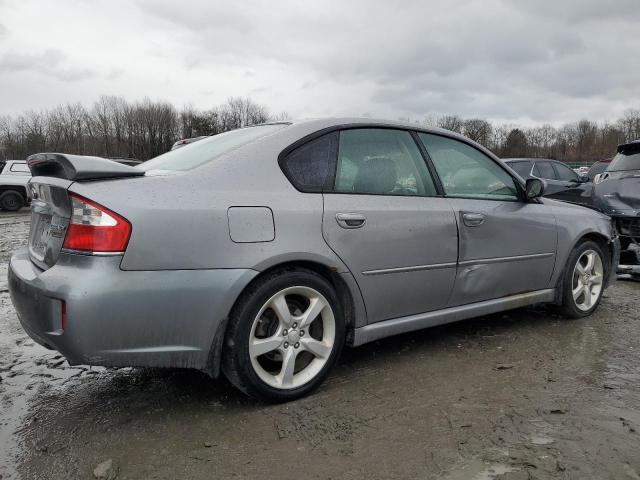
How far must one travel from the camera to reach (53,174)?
2.45m

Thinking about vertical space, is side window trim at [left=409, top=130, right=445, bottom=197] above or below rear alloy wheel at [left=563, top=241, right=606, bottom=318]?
above

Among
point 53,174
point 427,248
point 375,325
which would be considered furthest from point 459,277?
point 53,174

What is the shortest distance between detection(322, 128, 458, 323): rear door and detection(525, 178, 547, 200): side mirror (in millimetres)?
902

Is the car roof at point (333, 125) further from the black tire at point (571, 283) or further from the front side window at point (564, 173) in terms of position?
the front side window at point (564, 173)

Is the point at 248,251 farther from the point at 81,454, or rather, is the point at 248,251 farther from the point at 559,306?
the point at 559,306

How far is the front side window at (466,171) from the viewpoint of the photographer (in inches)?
129

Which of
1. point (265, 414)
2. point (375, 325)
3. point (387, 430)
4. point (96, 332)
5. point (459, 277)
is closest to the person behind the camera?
point (96, 332)

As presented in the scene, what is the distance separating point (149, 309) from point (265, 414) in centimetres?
79

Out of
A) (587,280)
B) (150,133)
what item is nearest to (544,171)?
(587,280)

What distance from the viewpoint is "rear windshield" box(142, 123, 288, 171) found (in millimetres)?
2664

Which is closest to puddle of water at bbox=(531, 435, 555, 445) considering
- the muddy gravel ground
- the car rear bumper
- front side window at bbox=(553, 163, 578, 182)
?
the muddy gravel ground

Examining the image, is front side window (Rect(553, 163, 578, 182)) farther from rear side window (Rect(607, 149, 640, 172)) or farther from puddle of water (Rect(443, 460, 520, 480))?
puddle of water (Rect(443, 460, 520, 480))

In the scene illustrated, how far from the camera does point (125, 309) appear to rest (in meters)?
2.12

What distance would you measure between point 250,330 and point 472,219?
66.0 inches
